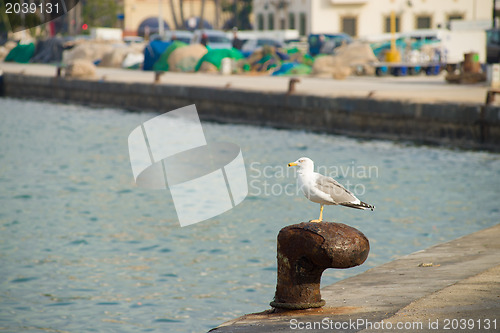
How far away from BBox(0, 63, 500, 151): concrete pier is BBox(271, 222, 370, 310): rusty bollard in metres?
Result: 12.4

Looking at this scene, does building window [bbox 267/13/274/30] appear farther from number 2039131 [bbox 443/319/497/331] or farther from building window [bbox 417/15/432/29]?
number 2039131 [bbox 443/319/497/331]

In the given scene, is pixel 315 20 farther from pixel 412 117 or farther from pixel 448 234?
pixel 448 234

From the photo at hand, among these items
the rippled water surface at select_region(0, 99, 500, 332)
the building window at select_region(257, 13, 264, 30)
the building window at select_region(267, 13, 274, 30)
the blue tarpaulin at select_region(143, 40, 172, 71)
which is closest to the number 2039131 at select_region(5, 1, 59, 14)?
the rippled water surface at select_region(0, 99, 500, 332)

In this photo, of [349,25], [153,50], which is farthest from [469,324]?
[349,25]

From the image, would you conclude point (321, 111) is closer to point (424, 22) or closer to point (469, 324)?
point (469, 324)

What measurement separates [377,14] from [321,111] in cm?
4326

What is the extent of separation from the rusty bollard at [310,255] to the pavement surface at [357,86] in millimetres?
13549

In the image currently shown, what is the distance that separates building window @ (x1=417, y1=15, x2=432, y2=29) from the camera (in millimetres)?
62781

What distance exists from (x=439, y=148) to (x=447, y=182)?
3572mm

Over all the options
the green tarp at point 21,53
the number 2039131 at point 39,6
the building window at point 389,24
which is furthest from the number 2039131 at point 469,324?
the building window at point 389,24

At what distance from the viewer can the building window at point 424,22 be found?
62781 mm

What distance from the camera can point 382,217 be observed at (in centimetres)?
1178

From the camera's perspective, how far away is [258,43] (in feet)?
144

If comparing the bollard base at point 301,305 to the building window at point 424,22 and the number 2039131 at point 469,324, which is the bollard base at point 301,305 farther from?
the building window at point 424,22
